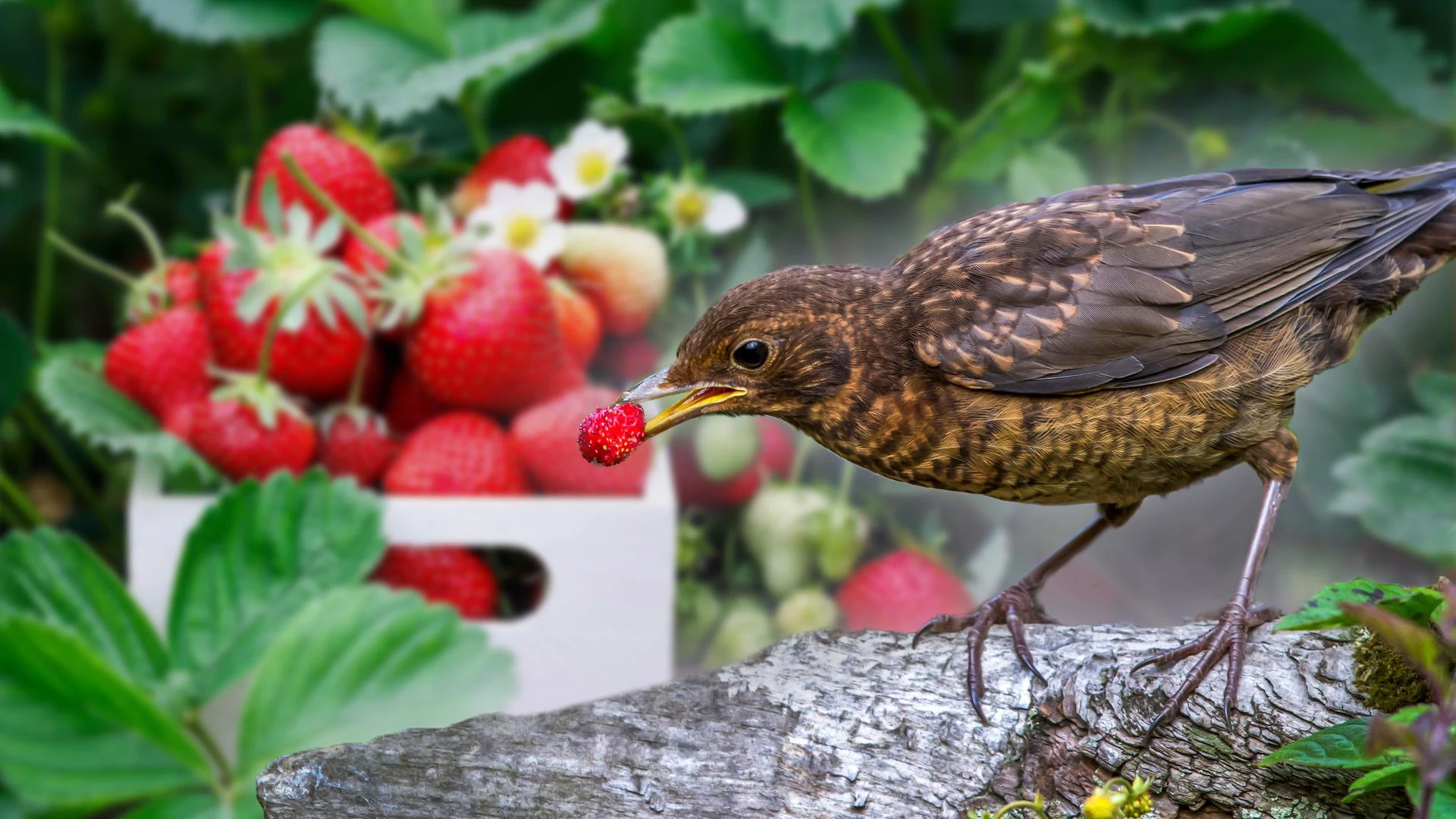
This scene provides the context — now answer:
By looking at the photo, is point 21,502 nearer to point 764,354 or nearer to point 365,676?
point 365,676

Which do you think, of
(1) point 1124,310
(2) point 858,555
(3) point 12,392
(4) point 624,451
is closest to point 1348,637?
(1) point 1124,310

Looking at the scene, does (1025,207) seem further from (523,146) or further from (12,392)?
(12,392)

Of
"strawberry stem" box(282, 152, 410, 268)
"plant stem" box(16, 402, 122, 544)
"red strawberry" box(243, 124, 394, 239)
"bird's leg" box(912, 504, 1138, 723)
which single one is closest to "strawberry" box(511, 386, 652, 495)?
"strawberry stem" box(282, 152, 410, 268)

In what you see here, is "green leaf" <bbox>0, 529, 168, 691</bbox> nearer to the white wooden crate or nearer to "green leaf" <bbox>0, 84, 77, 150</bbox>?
the white wooden crate

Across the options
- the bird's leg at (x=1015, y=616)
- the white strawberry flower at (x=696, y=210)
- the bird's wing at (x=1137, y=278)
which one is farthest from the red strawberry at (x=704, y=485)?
the bird's wing at (x=1137, y=278)

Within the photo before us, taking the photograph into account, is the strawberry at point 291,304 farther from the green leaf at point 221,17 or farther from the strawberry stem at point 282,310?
the green leaf at point 221,17

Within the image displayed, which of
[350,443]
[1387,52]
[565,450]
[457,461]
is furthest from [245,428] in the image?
[1387,52]
